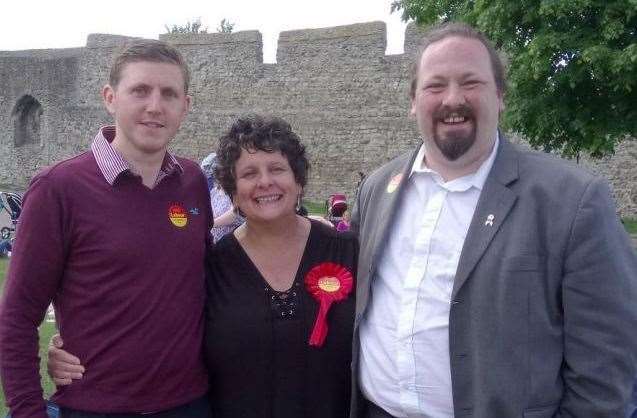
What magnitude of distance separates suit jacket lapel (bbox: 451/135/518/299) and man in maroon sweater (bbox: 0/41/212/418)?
0.87 metres

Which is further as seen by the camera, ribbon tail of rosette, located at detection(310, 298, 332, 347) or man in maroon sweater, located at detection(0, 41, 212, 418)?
ribbon tail of rosette, located at detection(310, 298, 332, 347)

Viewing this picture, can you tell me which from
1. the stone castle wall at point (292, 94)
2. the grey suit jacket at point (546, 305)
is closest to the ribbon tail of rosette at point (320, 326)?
the grey suit jacket at point (546, 305)

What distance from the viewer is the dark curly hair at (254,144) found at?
8.00ft

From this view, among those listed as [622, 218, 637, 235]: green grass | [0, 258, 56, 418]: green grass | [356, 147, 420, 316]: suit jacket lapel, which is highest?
[356, 147, 420, 316]: suit jacket lapel

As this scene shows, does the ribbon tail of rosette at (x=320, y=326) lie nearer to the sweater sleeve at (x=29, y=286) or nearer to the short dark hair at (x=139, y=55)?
the sweater sleeve at (x=29, y=286)

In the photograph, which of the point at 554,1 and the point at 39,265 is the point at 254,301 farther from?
the point at 554,1

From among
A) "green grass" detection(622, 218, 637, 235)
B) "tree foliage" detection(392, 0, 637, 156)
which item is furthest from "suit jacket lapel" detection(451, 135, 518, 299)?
"green grass" detection(622, 218, 637, 235)

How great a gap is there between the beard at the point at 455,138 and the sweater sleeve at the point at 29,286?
1130 mm

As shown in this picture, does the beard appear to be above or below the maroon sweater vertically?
above

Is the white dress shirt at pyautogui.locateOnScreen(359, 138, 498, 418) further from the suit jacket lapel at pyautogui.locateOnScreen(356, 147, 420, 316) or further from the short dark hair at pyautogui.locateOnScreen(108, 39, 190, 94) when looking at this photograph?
the short dark hair at pyautogui.locateOnScreen(108, 39, 190, 94)

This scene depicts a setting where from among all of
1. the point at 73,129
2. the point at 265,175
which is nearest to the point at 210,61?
the point at 73,129

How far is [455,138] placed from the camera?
2055 mm

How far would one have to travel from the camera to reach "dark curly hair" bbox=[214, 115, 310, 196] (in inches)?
96.0

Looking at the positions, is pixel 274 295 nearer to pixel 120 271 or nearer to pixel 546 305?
pixel 120 271
